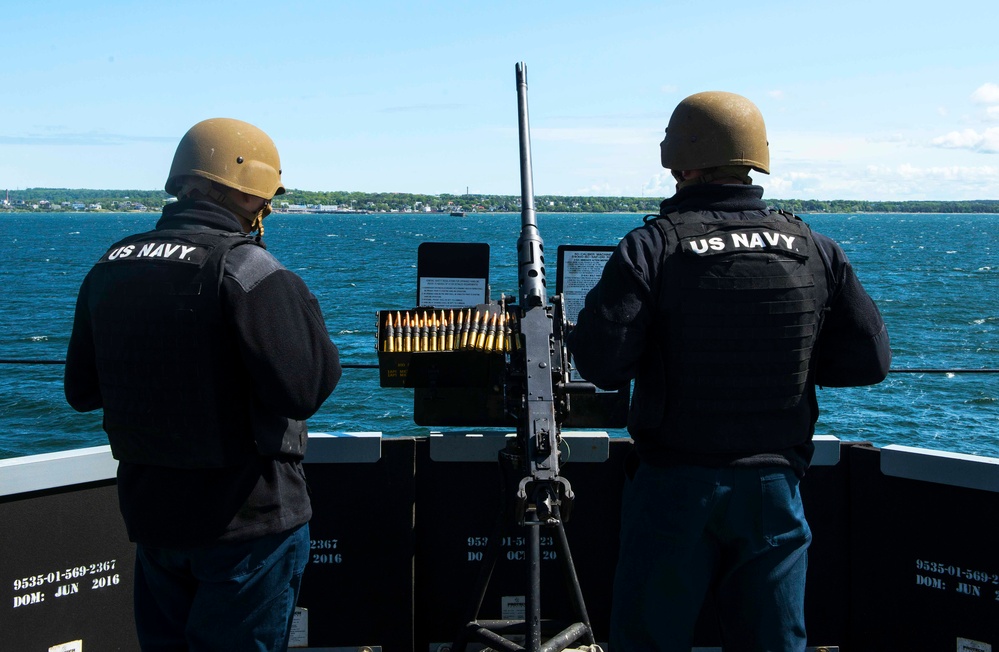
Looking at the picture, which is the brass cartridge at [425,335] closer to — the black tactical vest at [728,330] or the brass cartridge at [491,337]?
the brass cartridge at [491,337]

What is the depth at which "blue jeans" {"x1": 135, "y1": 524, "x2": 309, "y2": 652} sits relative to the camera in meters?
2.87

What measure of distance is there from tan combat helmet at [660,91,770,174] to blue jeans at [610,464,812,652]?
91cm

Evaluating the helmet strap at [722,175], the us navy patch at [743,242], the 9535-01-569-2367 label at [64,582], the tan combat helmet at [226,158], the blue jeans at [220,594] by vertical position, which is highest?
the tan combat helmet at [226,158]

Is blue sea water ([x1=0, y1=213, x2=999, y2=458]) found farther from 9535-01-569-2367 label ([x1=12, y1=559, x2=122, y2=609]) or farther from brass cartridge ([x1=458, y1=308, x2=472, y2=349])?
9535-01-569-2367 label ([x1=12, y1=559, x2=122, y2=609])

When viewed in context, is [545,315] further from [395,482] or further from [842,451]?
[842,451]

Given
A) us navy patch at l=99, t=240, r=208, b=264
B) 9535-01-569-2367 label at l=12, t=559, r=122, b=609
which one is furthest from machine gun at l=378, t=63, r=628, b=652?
9535-01-569-2367 label at l=12, t=559, r=122, b=609

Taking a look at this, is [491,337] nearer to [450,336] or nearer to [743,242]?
[450,336]

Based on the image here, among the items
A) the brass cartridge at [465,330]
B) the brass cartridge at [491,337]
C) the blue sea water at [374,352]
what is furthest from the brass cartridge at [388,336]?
the blue sea water at [374,352]

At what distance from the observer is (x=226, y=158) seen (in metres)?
3.07

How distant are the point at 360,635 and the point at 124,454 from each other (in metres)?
1.80

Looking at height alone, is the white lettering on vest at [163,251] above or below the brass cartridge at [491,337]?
above

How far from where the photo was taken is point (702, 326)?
2982 mm

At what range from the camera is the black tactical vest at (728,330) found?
2.98 m

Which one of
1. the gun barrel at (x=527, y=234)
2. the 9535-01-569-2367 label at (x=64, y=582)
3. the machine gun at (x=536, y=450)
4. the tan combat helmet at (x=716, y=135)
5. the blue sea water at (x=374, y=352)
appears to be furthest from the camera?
the blue sea water at (x=374, y=352)
